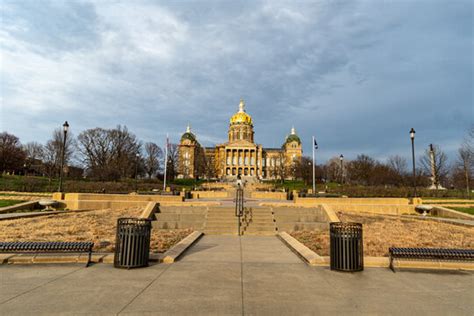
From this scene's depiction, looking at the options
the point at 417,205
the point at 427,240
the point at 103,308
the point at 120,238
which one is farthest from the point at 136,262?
the point at 417,205

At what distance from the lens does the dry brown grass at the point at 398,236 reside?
10.7 meters

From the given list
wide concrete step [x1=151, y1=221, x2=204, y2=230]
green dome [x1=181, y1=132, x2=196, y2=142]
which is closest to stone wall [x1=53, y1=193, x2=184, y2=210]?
wide concrete step [x1=151, y1=221, x2=204, y2=230]

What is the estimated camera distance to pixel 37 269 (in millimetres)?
7008

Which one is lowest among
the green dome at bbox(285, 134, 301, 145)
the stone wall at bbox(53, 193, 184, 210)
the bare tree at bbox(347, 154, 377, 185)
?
the stone wall at bbox(53, 193, 184, 210)

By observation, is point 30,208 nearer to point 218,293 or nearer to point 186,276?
point 186,276

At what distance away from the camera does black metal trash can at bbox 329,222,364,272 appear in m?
7.18

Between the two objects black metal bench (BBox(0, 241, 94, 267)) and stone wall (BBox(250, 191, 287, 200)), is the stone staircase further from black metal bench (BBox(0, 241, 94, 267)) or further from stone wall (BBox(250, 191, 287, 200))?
stone wall (BBox(250, 191, 287, 200))

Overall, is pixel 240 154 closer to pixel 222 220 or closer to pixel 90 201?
pixel 90 201

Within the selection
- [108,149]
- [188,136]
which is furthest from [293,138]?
[108,149]

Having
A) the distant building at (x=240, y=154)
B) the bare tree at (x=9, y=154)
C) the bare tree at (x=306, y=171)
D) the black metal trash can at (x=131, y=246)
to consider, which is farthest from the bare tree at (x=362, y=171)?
the bare tree at (x=9, y=154)

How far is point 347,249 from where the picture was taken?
23.7 ft

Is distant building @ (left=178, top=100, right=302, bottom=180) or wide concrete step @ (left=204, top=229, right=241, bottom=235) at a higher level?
distant building @ (left=178, top=100, right=302, bottom=180)

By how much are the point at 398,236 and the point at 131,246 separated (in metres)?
10.9

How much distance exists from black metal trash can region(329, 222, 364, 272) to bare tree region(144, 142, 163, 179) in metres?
75.2
